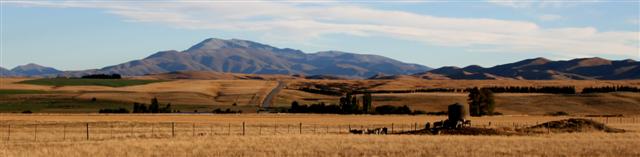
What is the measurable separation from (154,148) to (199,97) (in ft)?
449

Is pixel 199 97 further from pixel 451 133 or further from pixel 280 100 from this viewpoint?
pixel 451 133

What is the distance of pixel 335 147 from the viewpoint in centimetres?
4766

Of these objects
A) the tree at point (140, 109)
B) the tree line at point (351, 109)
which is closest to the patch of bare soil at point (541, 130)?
the tree line at point (351, 109)

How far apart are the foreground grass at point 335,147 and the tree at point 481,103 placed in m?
78.4

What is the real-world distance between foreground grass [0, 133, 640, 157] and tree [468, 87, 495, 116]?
257 ft

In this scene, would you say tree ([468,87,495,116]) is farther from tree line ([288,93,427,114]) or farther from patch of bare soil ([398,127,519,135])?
patch of bare soil ([398,127,519,135])

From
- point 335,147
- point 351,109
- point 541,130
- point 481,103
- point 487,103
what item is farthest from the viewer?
point 487,103

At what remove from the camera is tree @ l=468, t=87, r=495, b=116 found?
133000 mm

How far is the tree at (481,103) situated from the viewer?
436 feet

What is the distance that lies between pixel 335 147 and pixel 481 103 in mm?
90183

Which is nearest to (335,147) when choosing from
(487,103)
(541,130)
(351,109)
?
(541,130)

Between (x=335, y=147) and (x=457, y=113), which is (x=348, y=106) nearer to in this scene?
(x=457, y=113)

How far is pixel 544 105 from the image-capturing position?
156 meters

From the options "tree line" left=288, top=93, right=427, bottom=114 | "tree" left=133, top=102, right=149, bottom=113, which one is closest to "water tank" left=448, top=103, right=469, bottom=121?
"tree line" left=288, top=93, right=427, bottom=114
